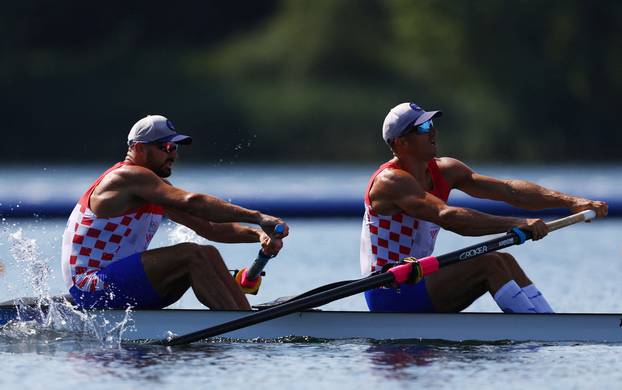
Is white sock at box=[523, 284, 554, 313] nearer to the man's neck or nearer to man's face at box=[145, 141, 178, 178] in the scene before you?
the man's neck

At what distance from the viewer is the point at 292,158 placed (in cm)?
4616

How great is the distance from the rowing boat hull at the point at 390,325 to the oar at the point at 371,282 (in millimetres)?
82

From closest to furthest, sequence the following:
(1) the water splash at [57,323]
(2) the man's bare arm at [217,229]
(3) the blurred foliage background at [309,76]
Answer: (1) the water splash at [57,323]
(2) the man's bare arm at [217,229]
(3) the blurred foliage background at [309,76]

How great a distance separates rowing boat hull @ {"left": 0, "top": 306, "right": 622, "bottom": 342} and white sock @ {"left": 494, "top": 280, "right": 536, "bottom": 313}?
0.13m

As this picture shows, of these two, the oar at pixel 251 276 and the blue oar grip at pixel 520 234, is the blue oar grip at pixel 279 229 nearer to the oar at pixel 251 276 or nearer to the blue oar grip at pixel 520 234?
the oar at pixel 251 276

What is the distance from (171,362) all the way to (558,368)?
2364 mm

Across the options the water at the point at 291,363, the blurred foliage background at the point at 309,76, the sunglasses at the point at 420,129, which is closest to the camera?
the water at the point at 291,363

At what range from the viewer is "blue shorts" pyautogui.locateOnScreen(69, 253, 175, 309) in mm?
9797

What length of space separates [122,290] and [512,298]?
2.52 m

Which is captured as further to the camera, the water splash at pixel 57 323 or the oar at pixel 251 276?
the oar at pixel 251 276

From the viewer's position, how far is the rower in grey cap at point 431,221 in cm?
975

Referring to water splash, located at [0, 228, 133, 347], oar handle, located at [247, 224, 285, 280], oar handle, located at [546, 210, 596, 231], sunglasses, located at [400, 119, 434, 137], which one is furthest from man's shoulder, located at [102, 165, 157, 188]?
oar handle, located at [546, 210, 596, 231]

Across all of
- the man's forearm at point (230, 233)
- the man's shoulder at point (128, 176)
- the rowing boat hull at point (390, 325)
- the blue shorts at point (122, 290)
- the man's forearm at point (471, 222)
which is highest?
the man's shoulder at point (128, 176)

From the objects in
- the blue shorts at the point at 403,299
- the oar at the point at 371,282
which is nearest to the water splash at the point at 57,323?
the oar at the point at 371,282
